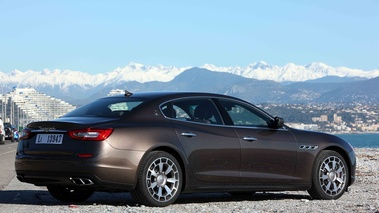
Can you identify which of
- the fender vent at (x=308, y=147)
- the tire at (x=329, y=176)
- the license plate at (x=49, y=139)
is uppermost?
the license plate at (x=49, y=139)

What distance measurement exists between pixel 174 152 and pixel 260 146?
142 centimetres

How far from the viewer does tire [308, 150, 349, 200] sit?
498 inches

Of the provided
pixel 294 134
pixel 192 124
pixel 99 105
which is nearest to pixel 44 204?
pixel 99 105

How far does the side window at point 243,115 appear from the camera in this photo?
1224cm

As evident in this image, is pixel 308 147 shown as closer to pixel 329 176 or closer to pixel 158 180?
pixel 329 176

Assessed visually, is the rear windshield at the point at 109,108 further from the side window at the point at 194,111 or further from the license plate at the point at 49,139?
the license plate at the point at 49,139

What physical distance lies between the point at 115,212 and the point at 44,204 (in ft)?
5.35

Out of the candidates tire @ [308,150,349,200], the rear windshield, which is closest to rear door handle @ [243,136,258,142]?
tire @ [308,150,349,200]

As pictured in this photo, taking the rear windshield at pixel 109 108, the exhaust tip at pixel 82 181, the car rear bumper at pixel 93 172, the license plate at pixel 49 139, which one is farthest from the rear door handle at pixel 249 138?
the license plate at pixel 49 139

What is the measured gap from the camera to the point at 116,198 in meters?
12.9

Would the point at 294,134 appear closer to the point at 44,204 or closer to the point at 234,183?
the point at 234,183

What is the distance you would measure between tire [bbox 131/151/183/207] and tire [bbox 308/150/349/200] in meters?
2.32

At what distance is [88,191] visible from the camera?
12.2 metres

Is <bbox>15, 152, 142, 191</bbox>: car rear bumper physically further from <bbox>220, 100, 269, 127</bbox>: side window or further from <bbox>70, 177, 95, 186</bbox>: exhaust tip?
<bbox>220, 100, 269, 127</bbox>: side window
